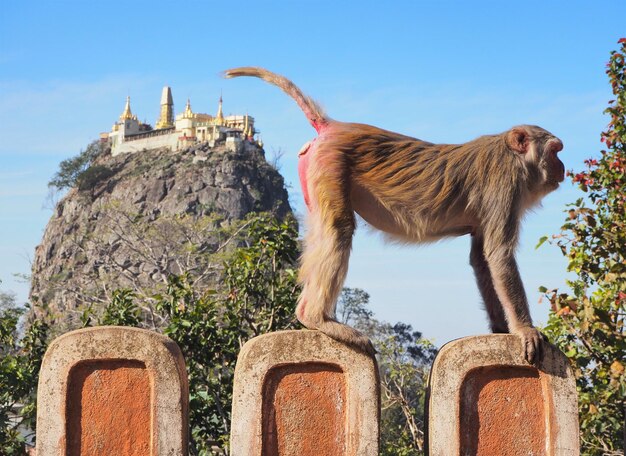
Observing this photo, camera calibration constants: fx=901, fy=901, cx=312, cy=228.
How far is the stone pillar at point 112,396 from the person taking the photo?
407 cm

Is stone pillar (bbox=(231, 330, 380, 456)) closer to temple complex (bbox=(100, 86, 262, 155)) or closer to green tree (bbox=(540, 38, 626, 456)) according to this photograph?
green tree (bbox=(540, 38, 626, 456))

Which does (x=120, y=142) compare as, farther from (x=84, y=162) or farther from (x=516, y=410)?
(x=516, y=410)

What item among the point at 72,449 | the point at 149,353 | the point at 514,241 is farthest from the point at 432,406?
the point at 72,449

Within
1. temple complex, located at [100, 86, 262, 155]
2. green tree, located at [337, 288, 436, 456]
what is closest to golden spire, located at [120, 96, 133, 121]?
temple complex, located at [100, 86, 262, 155]

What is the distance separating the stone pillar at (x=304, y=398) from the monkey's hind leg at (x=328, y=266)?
62mm

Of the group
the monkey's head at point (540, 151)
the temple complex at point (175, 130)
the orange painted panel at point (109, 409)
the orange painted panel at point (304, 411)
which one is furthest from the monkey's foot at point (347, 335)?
the temple complex at point (175, 130)

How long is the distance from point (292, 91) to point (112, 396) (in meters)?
1.79

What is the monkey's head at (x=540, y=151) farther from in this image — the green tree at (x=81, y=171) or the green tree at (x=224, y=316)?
the green tree at (x=81, y=171)

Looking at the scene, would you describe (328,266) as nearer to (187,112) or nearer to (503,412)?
(503,412)

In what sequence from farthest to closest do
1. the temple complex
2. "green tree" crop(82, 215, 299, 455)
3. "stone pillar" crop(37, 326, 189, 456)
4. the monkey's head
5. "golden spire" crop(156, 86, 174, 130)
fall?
"golden spire" crop(156, 86, 174, 130), the temple complex, "green tree" crop(82, 215, 299, 455), the monkey's head, "stone pillar" crop(37, 326, 189, 456)

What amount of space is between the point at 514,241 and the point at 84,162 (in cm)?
5610

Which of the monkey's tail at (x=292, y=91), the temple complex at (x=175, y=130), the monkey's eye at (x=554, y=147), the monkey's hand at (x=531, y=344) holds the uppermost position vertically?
the temple complex at (x=175, y=130)

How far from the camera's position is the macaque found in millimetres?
4258

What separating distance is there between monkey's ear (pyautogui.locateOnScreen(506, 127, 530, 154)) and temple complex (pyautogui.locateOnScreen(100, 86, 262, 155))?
4893 centimetres
